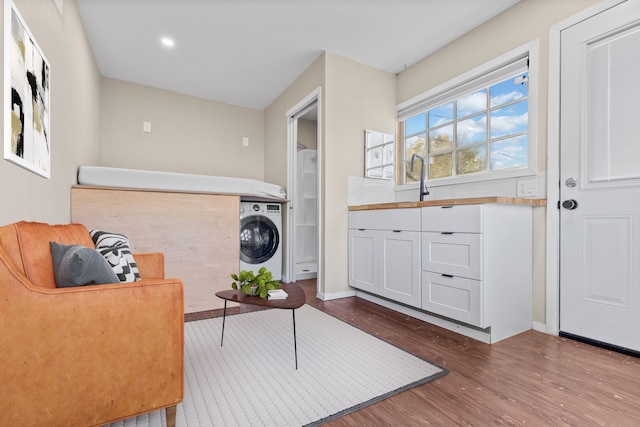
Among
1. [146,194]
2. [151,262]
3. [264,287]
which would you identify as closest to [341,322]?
[264,287]

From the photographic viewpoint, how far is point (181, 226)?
8.43 ft

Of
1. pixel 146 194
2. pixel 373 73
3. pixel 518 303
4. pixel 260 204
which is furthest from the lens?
pixel 260 204

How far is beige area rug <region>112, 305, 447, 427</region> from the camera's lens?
121 cm

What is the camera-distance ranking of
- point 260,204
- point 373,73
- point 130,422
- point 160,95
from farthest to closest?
point 160,95 → point 260,204 → point 373,73 → point 130,422

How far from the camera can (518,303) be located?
2068 millimetres

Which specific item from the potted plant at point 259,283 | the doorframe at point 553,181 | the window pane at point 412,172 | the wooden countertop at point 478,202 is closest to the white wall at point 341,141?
the window pane at point 412,172

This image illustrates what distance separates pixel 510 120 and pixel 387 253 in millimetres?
1468

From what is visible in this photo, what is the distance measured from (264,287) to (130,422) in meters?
0.78

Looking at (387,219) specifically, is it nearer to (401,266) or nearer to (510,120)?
(401,266)

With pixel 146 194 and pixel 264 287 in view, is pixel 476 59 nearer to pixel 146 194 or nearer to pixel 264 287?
pixel 264 287

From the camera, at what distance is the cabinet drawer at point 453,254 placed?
6.28 ft

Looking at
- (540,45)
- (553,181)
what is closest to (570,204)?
(553,181)

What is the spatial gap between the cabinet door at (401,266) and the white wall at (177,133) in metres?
2.69

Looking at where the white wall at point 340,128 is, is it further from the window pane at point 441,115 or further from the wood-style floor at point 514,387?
the wood-style floor at point 514,387
